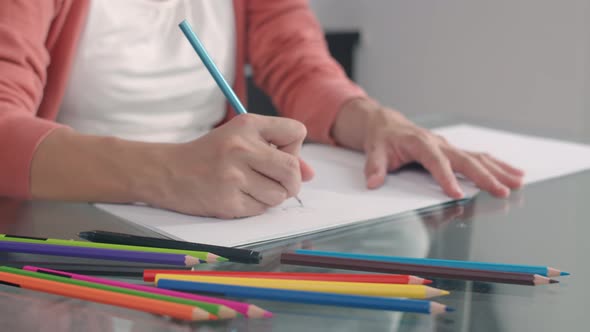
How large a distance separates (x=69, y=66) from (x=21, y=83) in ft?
0.39

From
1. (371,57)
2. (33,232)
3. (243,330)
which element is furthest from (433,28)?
(243,330)

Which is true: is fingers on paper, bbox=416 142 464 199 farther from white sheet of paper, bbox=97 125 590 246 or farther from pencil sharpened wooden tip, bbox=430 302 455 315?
pencil sharpened wooden tip, bbox=430 302 455 315

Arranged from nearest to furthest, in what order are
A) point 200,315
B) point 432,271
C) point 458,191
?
point 200,315 → point 432,271 → point 458,191

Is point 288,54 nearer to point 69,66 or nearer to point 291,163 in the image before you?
point 69,66

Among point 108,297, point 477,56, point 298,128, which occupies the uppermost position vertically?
point 477,56

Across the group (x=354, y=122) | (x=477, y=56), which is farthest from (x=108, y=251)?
(x=477, y=56)

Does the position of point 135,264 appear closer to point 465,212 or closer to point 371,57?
point 465,212

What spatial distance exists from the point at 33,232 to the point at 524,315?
0.39 metres

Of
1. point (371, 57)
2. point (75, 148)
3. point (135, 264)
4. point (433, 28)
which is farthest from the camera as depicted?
point (371, 57)

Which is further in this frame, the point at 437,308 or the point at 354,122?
the point at 354,122

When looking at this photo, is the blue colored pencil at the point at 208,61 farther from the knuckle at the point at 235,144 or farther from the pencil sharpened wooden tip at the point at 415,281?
the pencil sharpened wooden tip at the point at 415,281

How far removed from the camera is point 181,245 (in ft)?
1.86

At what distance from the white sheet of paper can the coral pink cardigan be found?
0.29 ft

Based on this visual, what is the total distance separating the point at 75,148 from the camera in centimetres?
72
